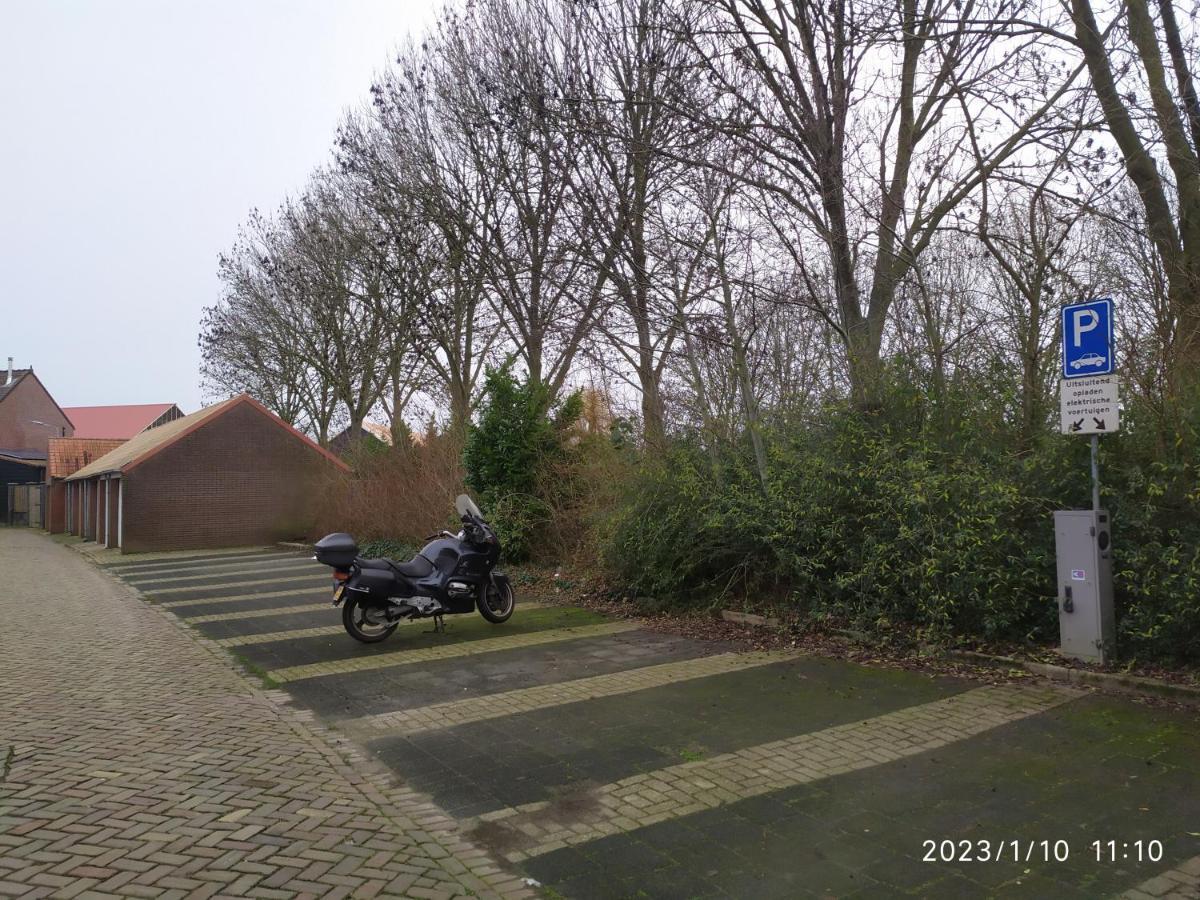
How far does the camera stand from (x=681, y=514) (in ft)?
34.9

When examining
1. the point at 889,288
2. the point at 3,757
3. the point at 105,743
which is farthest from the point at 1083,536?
the point at 3,757

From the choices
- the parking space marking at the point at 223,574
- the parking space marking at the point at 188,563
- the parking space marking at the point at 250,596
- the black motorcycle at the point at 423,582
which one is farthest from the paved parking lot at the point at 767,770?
the parking space marking at the point at 188,563

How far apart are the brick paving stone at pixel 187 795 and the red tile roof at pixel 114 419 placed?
258 feet

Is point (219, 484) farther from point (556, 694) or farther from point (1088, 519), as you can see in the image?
point (1088, 519)

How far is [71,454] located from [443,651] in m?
44.4

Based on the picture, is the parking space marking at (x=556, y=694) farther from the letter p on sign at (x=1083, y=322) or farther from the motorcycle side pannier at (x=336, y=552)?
the letter p on sign at (x=1083, y=322)

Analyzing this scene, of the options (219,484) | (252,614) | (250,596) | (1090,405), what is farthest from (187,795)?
(219,484)

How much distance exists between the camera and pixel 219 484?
28.9m

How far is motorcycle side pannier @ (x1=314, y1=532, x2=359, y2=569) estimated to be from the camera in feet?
29.2

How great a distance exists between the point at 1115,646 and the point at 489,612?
6.38m

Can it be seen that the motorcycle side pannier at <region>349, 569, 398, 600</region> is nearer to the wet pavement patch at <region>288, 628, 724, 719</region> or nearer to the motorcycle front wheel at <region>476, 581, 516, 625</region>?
the wet pavement patch at <region>288, 628, 724, 719</region>

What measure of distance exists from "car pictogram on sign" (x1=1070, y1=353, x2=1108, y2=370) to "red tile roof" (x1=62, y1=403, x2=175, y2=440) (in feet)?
269

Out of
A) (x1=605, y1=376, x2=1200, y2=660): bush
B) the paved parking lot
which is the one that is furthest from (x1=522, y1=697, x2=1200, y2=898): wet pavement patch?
(x1=605, y1=376, x2=1200, y2=660): bush

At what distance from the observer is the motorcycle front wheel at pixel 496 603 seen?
10.4 metres
